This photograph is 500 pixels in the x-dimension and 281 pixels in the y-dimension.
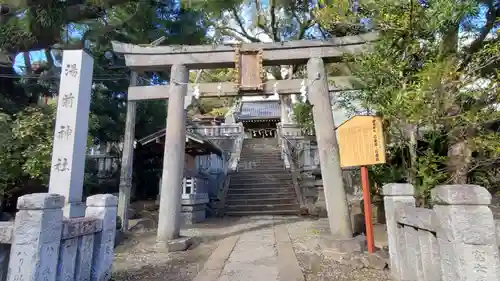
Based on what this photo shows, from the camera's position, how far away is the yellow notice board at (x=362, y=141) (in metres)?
5.62

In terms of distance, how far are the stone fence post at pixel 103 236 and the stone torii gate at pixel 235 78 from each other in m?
2.43

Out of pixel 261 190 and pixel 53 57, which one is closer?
pixel 53 57

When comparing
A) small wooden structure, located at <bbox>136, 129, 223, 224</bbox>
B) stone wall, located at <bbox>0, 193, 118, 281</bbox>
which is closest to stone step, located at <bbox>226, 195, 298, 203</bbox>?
small wooden structure, located at <bbox>136, 129, 223, 224</bbox>

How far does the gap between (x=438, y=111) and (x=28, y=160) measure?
972 centimetres

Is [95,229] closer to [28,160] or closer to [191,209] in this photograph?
[28,160]

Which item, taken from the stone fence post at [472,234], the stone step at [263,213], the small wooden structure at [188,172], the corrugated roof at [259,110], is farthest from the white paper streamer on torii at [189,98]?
the corrugated roof at [259,110]

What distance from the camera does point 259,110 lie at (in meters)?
33.7

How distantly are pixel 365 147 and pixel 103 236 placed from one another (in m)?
4.64

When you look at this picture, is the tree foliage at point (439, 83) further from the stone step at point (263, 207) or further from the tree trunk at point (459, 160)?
the stone step at point (263, 207)

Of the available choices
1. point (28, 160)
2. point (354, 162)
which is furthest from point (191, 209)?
point (354, 162)

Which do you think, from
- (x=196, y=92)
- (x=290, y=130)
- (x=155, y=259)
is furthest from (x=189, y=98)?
(x=290, y=130)

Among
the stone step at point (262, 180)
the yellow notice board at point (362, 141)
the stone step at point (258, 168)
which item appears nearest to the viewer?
the yellow notice board at point (362, 141)

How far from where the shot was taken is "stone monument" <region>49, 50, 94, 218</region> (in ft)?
16.2

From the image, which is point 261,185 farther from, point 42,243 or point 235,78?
point 42,243
